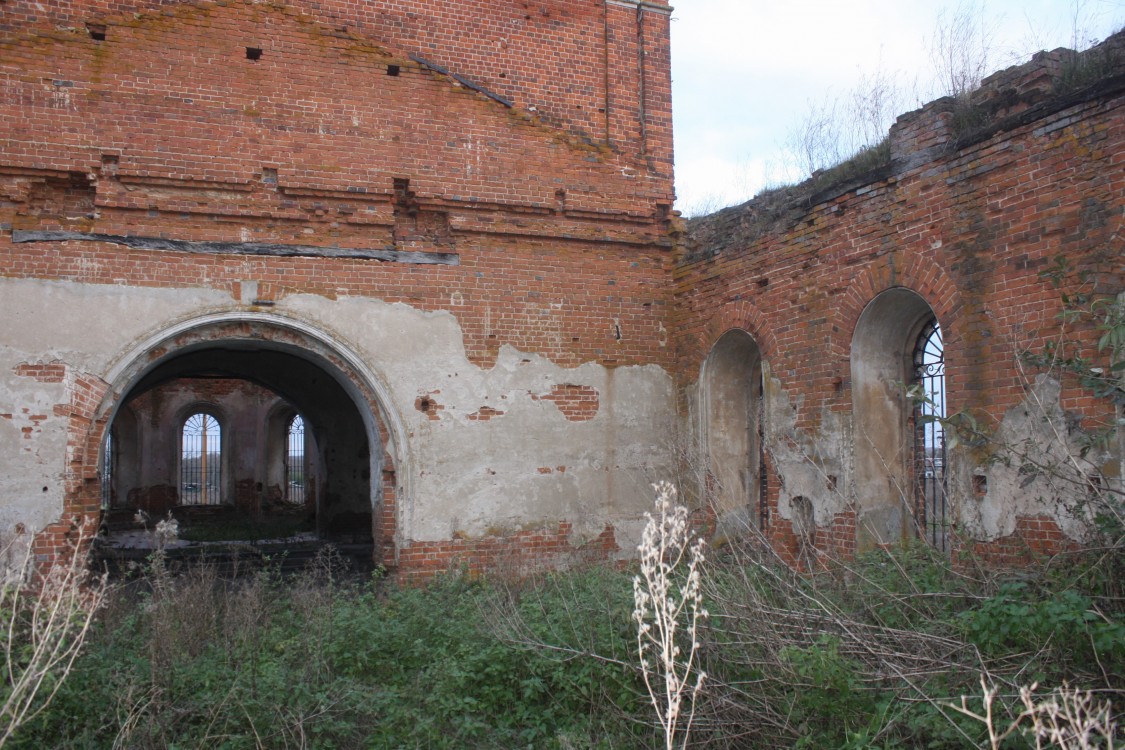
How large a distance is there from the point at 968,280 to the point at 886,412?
161 cm

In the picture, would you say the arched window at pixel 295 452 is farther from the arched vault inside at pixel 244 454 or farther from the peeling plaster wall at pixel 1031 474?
the peeling plaster wall at pixel 1031 474

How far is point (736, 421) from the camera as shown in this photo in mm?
10734

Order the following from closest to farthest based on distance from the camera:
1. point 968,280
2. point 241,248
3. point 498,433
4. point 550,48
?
point 968,280
point 241,248
point 498,433
point 550,48

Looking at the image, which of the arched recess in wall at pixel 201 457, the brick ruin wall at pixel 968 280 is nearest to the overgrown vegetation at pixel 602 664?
the brick ruin wall at pixel 968 280

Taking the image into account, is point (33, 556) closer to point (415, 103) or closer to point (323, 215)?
point (323, 215)

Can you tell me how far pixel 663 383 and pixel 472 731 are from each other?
6.04 m

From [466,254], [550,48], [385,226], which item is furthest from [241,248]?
[550,48]

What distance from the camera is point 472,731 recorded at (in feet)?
18.8

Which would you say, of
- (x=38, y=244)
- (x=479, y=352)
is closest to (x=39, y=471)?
(x=38, y=244)

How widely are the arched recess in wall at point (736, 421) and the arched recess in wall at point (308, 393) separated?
136 inches

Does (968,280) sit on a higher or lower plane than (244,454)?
higher

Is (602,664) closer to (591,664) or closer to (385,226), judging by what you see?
(591,664)

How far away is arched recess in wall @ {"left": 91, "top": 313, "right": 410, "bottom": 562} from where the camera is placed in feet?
31.3

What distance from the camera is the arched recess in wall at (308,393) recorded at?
9.54m
